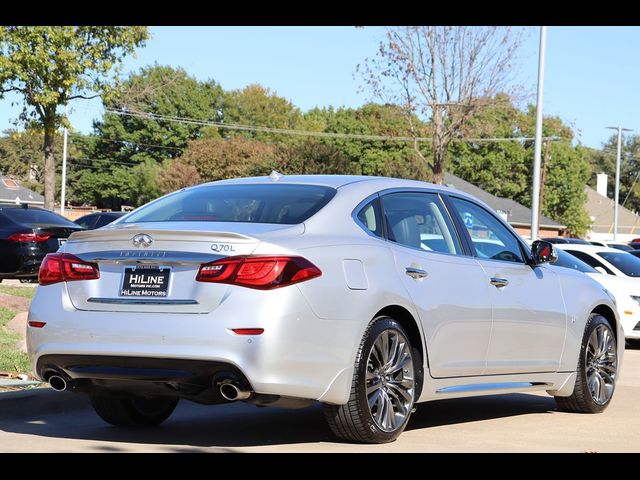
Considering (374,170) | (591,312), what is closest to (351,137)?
(374,170)

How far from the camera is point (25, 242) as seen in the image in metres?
21.3

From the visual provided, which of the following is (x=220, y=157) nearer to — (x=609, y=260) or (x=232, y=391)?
(x=609, y=260)

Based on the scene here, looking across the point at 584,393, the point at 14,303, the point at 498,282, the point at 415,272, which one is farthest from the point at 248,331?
the point at 14,303

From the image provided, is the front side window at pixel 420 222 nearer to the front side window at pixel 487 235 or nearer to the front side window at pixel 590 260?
the front side window at pixel 487 235

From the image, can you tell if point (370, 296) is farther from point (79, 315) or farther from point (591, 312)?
point (591, 312)

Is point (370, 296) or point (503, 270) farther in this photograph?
point (503, 270)

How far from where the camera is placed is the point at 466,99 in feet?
130

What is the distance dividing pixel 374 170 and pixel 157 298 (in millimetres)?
85263

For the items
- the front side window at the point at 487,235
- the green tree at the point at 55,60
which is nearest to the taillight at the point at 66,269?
the front side window at the point at 487,235

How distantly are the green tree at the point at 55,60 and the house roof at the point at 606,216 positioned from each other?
293ft

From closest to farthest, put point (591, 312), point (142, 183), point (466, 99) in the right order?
point (591, 312) < point (466, 99) < point (142, 183)

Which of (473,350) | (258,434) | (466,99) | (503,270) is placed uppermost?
(466,99)

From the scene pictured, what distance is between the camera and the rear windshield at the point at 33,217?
71.5 ft

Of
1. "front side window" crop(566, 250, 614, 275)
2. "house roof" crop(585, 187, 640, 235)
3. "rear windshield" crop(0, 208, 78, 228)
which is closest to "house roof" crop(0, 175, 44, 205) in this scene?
"house roof" crop(585, 187, 640, 235)
